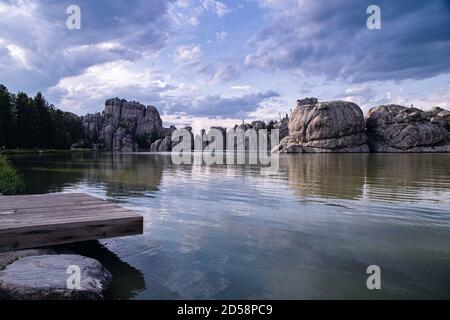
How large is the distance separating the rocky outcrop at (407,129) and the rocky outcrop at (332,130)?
5519 mm

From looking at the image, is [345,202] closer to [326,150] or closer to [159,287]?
[159,287]

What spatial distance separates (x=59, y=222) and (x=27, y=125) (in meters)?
97.6

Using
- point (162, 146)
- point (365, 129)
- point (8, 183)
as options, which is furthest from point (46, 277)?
point (162, 146)

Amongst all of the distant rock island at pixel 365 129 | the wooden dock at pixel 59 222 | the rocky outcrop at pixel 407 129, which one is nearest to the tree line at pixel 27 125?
the distant rock island at pixel 365 129

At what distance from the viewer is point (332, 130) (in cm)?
11225

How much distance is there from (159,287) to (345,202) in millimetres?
11586

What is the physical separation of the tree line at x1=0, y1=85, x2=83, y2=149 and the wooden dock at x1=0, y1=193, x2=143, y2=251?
82917 millimetres

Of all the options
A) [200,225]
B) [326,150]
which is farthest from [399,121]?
[200,225]

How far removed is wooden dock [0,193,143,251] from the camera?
7.59 meters

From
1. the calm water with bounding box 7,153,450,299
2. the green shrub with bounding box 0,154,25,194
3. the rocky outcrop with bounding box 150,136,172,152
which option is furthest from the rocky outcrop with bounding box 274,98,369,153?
the green shrub with bounding box 0,154,25,194

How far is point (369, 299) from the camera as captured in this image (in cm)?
641

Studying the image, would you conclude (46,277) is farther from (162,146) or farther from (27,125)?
(162,146)

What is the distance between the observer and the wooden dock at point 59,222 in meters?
7.59
